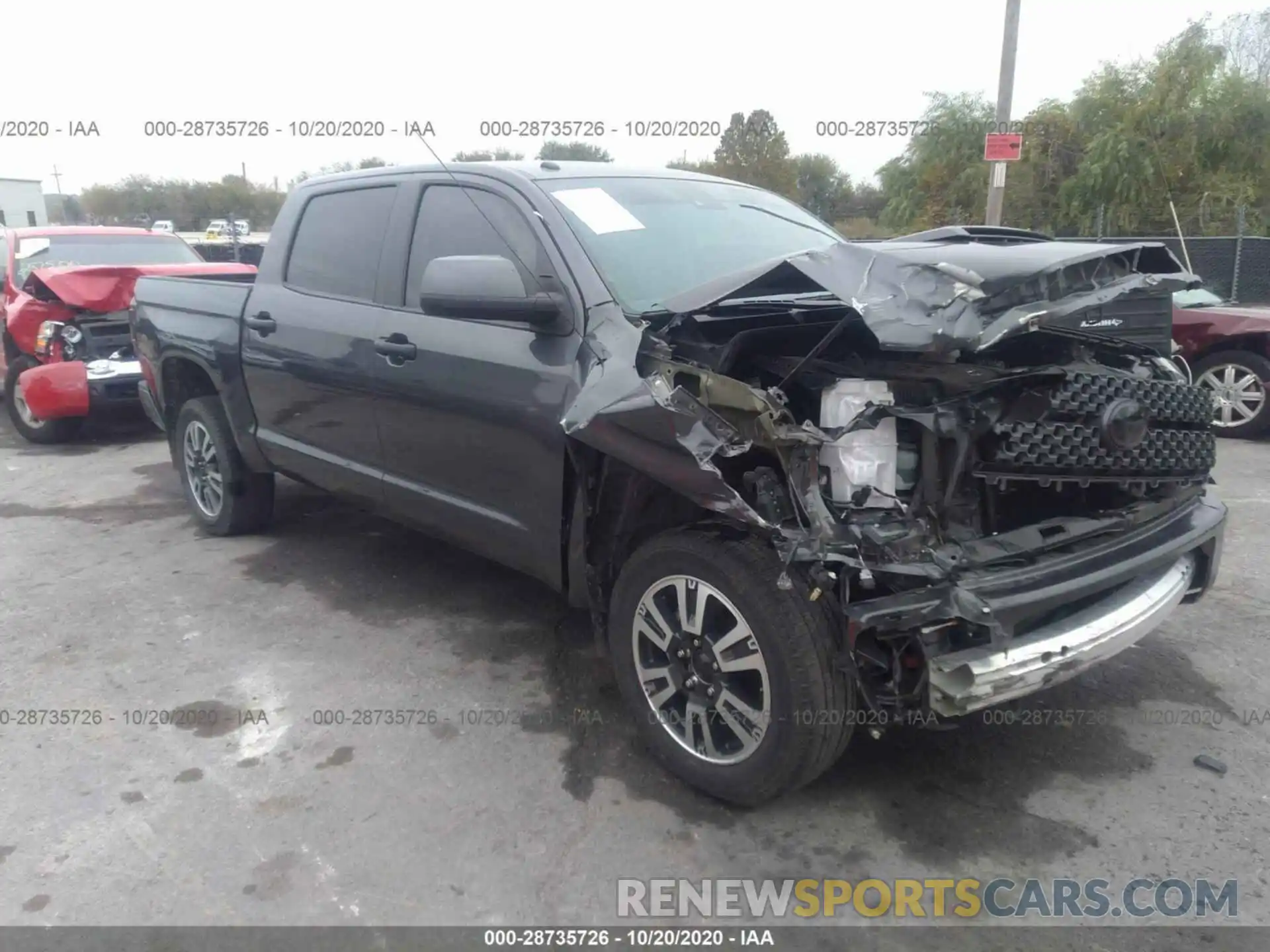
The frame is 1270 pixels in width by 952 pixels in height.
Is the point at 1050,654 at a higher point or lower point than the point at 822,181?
lower

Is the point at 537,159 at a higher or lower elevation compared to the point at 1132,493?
higher

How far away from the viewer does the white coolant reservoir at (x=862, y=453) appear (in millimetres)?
2572

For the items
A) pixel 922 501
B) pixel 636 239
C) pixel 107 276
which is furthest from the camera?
pixel 107 276

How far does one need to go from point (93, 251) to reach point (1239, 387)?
9785 mm

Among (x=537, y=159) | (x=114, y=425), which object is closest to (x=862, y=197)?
(x=114, y=425)

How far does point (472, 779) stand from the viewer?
3.11 metres

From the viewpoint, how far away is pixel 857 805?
2.93 m

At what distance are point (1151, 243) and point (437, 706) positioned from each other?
283 centimetres

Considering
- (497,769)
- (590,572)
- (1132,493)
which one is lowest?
(497,769)

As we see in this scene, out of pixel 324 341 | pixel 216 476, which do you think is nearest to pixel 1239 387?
pixel 324 341

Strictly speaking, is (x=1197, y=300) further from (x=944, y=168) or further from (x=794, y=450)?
(x=944, y=168)

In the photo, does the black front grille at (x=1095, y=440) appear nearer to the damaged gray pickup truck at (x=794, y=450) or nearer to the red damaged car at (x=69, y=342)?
the damaged gray pickup truck at (x=794, y=450)

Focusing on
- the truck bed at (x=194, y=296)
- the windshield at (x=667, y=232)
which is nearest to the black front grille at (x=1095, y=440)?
the windshield at (x=667, y=232)

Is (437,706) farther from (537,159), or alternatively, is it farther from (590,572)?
(537,159)
